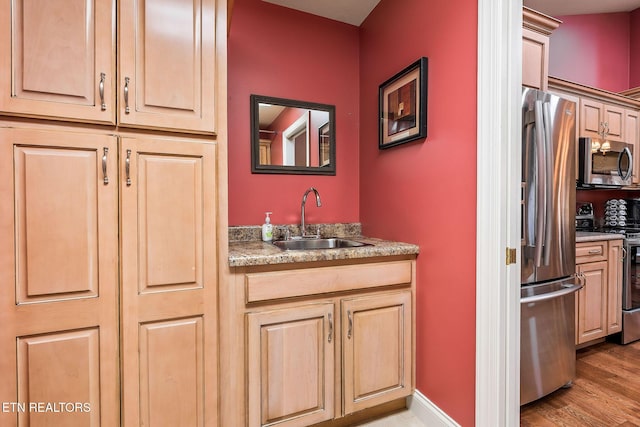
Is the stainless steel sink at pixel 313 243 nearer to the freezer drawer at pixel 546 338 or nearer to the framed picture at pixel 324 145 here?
the framed picture at pixel 324 145

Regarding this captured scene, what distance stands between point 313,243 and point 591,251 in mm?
2109

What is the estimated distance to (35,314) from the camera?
109 cm

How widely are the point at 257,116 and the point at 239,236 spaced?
797 mm

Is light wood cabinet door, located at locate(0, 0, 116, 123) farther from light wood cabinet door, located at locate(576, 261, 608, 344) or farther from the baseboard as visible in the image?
light wood cabinet door, located at locate(576, 261, 608, 344)

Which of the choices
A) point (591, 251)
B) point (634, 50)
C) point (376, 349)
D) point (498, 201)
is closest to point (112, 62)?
point (498, 201)

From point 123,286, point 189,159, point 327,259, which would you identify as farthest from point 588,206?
point 123,286

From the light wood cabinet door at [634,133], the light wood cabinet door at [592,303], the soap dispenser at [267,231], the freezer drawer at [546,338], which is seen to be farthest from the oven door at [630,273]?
the soap dispenser at [267,231]

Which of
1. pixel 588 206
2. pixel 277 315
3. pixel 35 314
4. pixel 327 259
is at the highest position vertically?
pixel 588 206

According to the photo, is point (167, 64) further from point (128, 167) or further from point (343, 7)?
point (343, 7)

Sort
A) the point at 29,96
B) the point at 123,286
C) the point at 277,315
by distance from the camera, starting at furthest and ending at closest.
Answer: the point at 277,315 → the point at 123,286 → the point at 29,96

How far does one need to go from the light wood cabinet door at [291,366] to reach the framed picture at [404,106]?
103cm

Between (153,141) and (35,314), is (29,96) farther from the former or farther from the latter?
(35,314)

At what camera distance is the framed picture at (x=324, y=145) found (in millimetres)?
2244

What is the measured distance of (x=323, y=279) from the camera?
152 cm
